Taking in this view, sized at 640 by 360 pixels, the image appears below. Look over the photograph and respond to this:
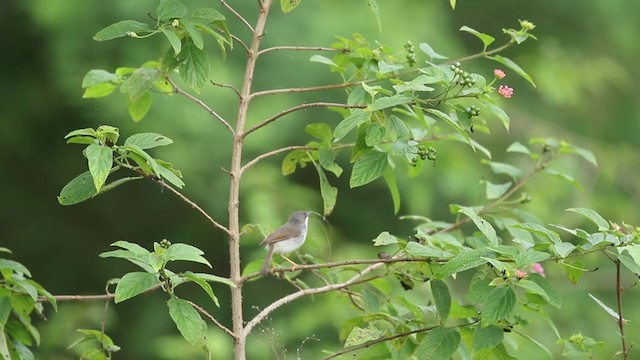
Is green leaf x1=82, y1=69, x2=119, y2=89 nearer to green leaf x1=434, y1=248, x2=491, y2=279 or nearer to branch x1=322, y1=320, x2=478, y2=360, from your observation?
branch x1=322, y1=320, x2=478, y2=360

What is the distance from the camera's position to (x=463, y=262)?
6.62ft

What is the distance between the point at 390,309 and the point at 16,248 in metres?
5.77

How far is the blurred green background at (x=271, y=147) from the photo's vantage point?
21.0 ft

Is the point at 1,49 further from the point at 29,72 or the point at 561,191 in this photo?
the point at 561,191

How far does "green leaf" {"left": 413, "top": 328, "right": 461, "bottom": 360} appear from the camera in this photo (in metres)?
2.16

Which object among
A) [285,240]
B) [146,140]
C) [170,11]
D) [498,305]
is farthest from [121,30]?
[498,305]

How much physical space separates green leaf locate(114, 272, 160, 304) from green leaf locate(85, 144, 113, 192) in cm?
18

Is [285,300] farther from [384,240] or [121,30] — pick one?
[121,30]

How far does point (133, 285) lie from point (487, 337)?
28.1 inches

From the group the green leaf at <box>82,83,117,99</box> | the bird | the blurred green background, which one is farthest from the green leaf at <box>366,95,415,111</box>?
the blurred green background

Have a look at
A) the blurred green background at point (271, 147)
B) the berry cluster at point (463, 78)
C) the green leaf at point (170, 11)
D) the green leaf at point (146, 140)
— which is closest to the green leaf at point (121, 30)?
the green leaf at point (170, 11)

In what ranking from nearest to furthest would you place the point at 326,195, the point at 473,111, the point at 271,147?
1. the point at 473,111
2. the point at 326,195
3. the point at 271,147

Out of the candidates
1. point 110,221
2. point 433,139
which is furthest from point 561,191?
point 433,139

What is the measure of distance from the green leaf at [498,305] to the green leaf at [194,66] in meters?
0.75
